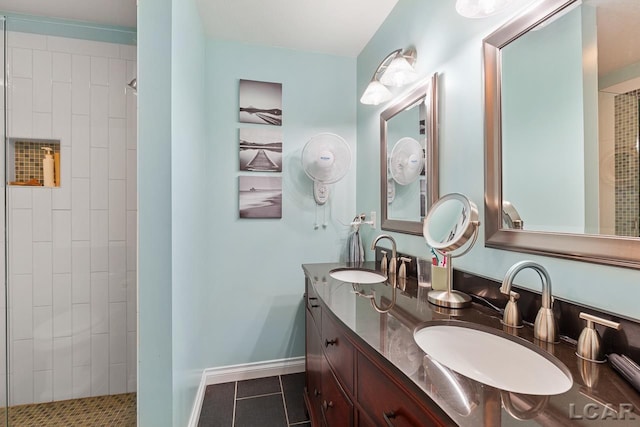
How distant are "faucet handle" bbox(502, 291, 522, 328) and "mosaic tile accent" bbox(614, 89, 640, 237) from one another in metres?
0.31

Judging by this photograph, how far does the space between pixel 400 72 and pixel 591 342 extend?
143 cm

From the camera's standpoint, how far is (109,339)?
186 cm

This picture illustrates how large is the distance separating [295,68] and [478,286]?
202 cm

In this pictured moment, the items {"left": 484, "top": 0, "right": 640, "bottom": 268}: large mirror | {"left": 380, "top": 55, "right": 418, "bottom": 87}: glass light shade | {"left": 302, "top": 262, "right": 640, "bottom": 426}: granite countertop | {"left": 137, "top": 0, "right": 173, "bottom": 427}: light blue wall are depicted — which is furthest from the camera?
{"left": 380, "top": 55, "right": 418, "bottom": 87}: glass light shade

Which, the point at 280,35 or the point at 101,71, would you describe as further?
the point at 280,35

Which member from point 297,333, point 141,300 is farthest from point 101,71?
point 297,333

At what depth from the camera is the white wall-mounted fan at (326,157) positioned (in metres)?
1.99

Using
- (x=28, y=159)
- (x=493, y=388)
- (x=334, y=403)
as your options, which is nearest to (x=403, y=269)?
(x=334, y=403)

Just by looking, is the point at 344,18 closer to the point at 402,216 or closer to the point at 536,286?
the point at 402,216

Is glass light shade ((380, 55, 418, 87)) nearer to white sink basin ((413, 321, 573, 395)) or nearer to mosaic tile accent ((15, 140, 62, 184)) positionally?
white sink basin ((413, 321, 573, 395))

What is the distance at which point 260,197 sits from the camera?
2.15 m

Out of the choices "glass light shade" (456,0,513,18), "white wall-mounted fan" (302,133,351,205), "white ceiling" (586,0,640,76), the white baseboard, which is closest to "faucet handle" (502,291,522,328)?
"white ceiling" (586,0,640,76)

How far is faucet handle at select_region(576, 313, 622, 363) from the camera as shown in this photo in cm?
66

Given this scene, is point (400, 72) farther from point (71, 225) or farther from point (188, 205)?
point (71, 225)
